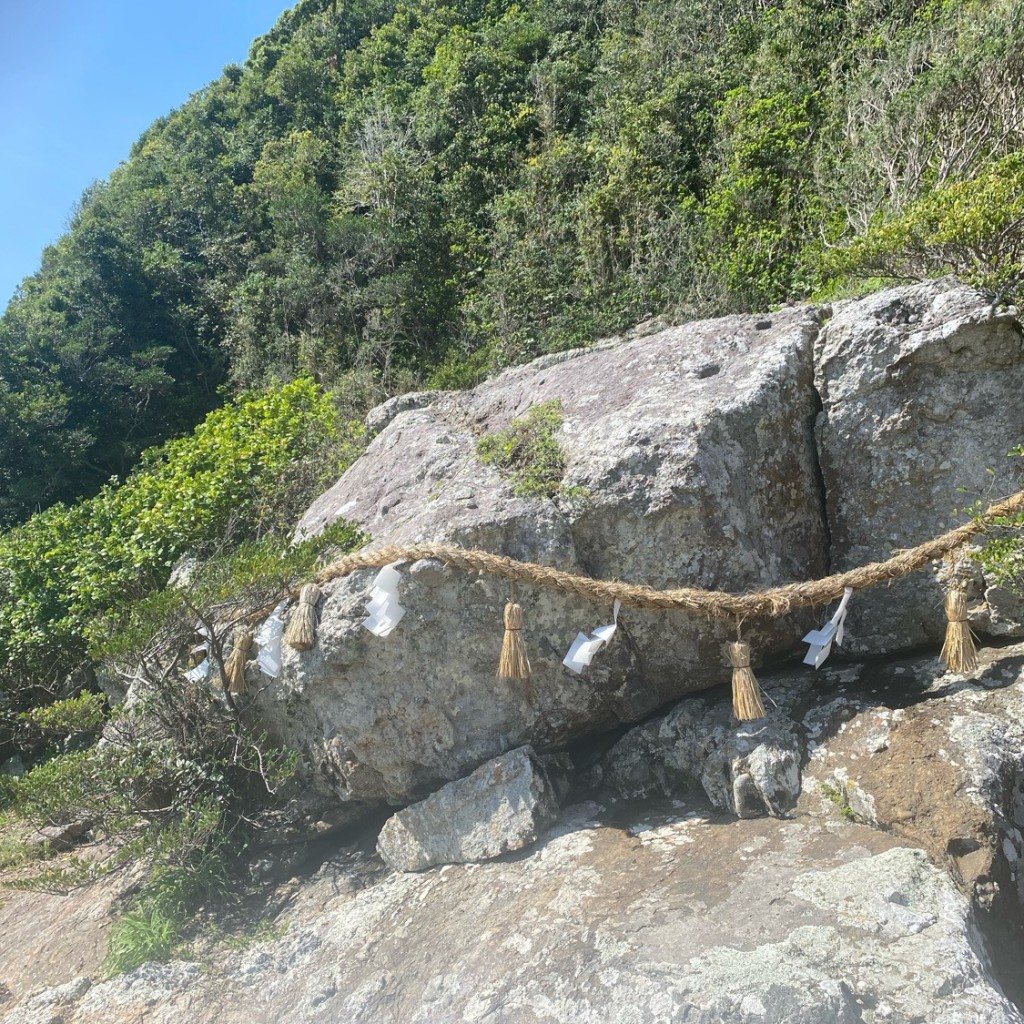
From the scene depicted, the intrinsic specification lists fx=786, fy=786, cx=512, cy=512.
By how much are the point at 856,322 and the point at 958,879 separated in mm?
2511

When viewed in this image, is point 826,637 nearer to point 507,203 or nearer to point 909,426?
point 909,426

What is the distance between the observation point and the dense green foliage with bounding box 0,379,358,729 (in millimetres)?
5816

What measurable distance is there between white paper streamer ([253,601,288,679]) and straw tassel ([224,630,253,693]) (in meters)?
0.09

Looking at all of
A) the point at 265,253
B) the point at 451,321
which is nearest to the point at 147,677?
the point at 451,321

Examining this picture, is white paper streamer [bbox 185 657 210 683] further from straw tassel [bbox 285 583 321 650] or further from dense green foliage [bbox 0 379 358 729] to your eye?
dense green foliage [bbox 0 379 358 729]

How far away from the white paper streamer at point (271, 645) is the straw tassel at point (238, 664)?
9cm

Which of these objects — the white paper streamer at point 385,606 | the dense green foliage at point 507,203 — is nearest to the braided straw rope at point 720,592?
the white paper streamer at point 385,606

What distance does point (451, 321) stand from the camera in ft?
38.9

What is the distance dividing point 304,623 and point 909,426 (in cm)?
308

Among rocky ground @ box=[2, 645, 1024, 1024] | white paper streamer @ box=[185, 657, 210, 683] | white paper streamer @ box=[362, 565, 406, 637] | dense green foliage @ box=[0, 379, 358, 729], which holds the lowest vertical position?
rocky ground @ box=[2, 645, 1024, 1024]

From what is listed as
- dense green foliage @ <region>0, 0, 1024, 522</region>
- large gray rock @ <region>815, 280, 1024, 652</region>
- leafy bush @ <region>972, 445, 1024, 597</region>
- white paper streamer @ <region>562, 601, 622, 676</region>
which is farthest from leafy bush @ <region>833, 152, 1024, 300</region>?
white paper streamer @ <region>562, 601, 622, 676</region>

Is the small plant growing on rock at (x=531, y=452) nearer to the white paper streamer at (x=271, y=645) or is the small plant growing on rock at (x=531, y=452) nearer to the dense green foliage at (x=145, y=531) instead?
the white paper streamer at (x=271, y=645)

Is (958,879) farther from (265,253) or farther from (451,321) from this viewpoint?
(265,253)

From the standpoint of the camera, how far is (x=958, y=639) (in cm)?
324
